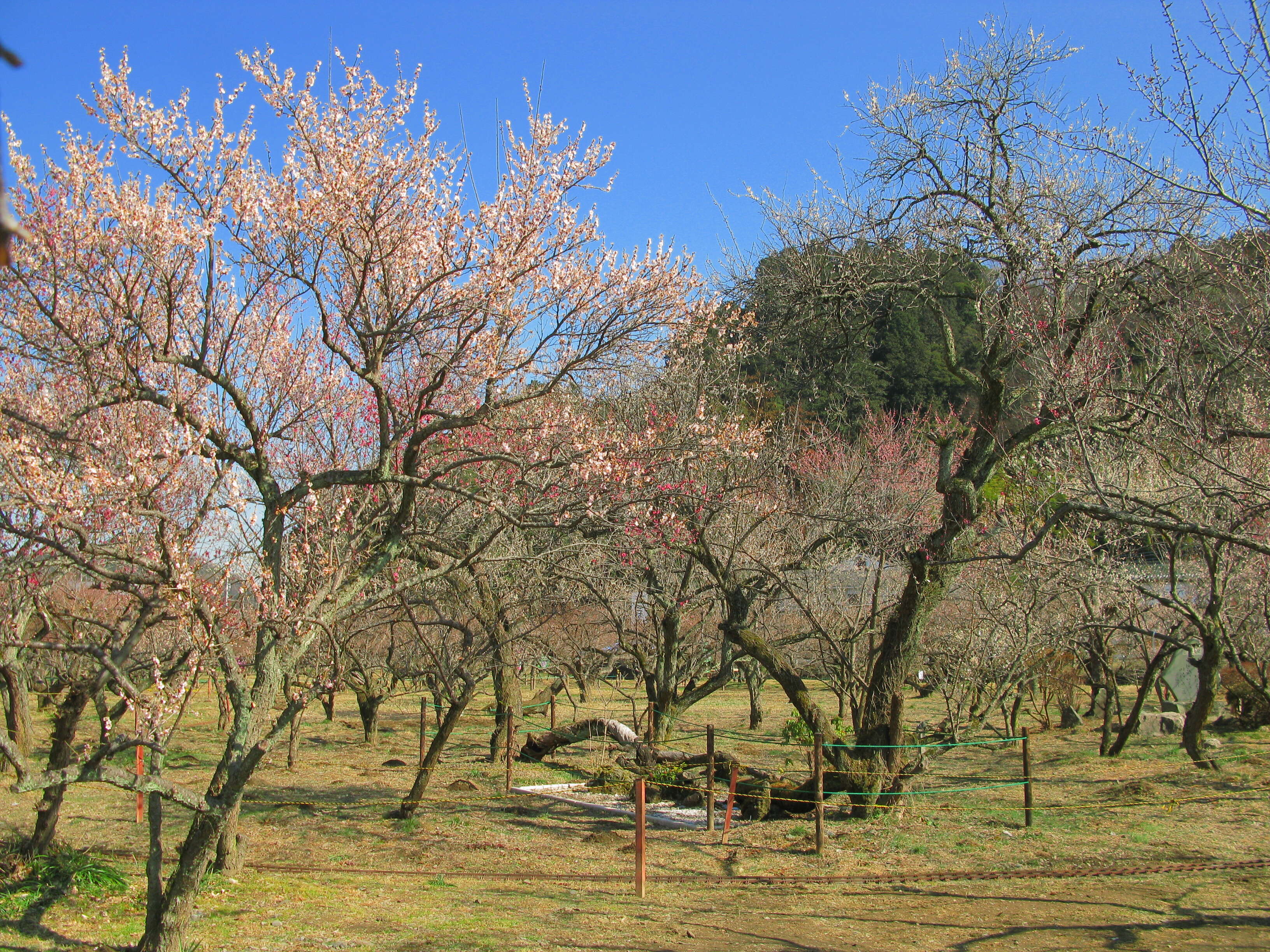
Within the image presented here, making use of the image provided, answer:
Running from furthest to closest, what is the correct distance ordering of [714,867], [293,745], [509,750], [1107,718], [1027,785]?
[293,745]
[1107,718]
[509,750]
[1027,785]
[714,867]

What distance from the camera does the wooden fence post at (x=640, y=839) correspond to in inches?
297

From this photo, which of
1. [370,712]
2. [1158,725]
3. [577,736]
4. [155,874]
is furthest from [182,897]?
[1158,725]

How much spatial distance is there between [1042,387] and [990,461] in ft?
9.97

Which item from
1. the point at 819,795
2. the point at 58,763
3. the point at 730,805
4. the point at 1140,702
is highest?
the point at 1140,702

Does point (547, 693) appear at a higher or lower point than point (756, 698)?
lower

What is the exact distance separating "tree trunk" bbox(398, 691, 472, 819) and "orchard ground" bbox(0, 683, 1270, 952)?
0.21m

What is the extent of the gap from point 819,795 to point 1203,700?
17.8ft

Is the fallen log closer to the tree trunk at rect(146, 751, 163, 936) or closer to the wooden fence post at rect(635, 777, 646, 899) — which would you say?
the wooden fence post at rect(635, 777, 646, 899)

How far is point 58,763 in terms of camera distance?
8258mm

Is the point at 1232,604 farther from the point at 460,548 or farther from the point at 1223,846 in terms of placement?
the point at 460,548

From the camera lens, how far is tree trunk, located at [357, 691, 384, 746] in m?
18.3

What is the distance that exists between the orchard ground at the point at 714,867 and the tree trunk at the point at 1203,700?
10.3 inches

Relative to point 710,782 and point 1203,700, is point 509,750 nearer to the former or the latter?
point 710,782

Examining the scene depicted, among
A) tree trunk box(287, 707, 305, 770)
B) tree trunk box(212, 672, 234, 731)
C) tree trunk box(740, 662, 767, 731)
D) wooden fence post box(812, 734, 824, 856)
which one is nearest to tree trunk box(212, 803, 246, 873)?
tree trunk box(212, 672, 234, 731)
